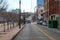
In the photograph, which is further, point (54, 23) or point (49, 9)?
point (49, 9)

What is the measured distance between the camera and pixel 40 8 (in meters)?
164

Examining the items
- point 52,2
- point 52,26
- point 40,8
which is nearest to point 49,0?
point 52,2

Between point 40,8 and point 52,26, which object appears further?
point 40,8

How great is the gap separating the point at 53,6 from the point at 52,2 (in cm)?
279

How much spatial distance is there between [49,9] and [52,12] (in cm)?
223

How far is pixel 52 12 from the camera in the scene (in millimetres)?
93875

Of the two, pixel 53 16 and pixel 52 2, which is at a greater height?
pixel 52 2

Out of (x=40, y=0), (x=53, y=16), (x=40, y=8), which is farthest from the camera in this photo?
(x=40, y=8)

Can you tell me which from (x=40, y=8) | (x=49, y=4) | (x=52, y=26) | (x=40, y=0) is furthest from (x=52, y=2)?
(x=40, y=8)

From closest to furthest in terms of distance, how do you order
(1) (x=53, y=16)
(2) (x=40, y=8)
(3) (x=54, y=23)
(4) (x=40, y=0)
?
(3) (x=54, y=23) → (1) (x=53, y=16) → (4) (x=40, y=0) → (2) (x=40, y=8)

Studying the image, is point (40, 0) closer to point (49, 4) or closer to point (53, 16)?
point (49, 4)

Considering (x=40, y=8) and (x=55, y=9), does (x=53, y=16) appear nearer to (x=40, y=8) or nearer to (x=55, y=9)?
(x=55, y=9)

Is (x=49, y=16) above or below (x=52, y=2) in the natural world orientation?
below

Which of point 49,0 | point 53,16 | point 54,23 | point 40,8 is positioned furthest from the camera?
point 40,8
